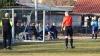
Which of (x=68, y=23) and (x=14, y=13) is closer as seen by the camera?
(x=68, y=23)

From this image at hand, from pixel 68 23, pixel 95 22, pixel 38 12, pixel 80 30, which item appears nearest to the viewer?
pixel 68 23

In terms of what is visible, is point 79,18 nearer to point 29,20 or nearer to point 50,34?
point 50,34

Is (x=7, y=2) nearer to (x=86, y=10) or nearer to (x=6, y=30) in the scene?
(x=86, y=10)

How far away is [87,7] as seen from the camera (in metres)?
54.5

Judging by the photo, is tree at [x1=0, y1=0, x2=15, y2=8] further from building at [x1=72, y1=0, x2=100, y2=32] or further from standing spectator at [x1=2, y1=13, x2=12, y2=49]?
standing spectator at [x1=2, y1=13, x2=12, y2=49]

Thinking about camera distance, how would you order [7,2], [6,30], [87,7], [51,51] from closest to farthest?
[51,51]
[6,30]
[87,7]
[7,2]

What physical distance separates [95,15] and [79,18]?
182cm

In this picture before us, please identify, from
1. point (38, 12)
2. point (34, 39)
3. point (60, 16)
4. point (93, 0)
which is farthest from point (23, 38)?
point (93, 0)

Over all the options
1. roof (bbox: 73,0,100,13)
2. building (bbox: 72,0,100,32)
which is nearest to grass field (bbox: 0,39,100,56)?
building (bbox: 72,0,100,32)

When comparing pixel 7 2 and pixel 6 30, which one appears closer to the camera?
pixel 6 30

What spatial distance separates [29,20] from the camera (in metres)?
35.0

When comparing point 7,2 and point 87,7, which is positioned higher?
point 7,2

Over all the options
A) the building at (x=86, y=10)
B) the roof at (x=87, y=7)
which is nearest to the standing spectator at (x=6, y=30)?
the building at (x=86, y=10)

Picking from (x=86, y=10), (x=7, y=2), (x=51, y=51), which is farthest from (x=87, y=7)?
(x=51, y=51)
